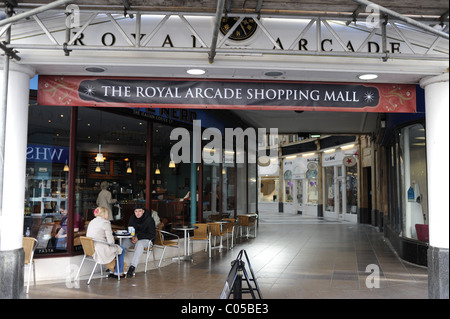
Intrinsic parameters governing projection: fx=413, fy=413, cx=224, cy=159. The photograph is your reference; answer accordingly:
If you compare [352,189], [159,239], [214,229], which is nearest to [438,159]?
[159,239]

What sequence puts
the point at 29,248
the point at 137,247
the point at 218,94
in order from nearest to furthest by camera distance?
the point at 218,94
the point at 29,248
the point at 137,247

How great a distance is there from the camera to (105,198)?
8.63m

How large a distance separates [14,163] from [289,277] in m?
4.52

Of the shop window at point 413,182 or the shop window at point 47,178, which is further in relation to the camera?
the shop window at point 413,182

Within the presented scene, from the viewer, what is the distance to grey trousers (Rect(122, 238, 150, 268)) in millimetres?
6917

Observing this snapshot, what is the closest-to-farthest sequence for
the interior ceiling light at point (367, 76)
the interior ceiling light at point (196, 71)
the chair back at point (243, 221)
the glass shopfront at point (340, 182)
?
1. the interior ceiling light at point (196, 71)
2. the interior ceiling light at point (367, 76)
3. the chair back at point (243, 221)
4. the glass shopfront at point (340, 182)

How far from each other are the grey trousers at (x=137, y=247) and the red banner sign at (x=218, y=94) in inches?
104

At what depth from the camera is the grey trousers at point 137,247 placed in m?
6.92

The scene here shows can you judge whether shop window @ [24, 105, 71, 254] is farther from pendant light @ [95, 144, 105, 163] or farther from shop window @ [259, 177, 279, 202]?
shop window @ [259, 177, 279, 202]

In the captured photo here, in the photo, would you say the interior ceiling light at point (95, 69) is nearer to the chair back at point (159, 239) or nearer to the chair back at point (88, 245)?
the chair back at point (88, 245)

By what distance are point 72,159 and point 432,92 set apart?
18.5 ft

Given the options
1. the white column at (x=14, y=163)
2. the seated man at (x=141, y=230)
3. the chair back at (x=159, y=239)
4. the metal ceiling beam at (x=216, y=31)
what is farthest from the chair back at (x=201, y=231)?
the metal ceiling beam at (x=216, y=31)

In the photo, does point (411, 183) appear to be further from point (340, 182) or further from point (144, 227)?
point (340, 182)
